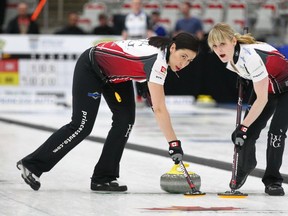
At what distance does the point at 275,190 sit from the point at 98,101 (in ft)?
5.87

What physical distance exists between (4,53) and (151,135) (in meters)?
7.45

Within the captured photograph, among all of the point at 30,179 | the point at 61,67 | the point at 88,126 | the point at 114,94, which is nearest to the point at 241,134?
the point at 114,94

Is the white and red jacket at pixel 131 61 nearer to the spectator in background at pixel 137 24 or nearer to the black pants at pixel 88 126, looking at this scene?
the black pants at pixel 88 126

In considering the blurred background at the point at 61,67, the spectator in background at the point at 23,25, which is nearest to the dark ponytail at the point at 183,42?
the blurred background at the point at 61,67

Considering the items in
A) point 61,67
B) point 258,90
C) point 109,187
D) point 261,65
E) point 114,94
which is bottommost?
point 61,67

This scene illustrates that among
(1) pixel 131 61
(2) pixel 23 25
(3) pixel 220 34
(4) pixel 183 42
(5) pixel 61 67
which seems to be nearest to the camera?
(3) pixel 220 34

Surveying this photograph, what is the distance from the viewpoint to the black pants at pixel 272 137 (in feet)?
29.1

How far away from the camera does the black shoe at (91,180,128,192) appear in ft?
29.7

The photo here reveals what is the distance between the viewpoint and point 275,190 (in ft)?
28.7

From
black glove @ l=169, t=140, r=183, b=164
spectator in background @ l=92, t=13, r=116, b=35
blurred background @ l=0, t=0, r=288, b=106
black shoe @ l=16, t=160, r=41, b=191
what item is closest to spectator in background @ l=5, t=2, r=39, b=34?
blurred background @ l=0, t=0, r=288, b=106

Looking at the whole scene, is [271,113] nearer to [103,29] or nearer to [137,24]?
[137,24]

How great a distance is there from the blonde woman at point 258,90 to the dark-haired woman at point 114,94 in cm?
30

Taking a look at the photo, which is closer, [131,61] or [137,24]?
[131,61]

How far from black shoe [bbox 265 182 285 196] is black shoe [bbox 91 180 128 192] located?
1.32 metres
